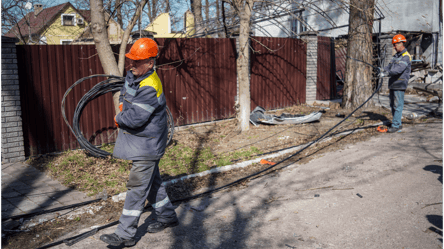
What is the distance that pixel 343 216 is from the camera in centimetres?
393

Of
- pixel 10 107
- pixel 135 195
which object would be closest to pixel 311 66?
pixel 10 107

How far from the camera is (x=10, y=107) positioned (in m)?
6.22

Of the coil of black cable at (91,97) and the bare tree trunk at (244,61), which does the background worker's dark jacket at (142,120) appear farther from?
the bare tree trunk at (244,61)

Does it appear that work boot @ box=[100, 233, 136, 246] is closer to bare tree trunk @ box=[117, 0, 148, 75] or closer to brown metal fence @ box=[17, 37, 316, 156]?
bare tree trunk @ box=[117, 0, 148, 75]

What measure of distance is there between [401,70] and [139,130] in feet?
20.6

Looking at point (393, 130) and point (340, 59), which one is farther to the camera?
point (340, 59)

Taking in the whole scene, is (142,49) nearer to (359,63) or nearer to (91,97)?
(91,97)

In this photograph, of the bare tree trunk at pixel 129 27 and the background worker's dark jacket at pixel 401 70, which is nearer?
the bare tree trunk at pixel 129 27

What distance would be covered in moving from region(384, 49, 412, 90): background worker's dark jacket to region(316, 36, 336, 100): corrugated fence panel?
539cm

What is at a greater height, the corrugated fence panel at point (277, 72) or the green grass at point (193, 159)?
the corrugated fence panel at point (277, 72)

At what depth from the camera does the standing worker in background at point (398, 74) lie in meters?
7.46

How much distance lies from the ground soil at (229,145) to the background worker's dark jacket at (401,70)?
3.75ft

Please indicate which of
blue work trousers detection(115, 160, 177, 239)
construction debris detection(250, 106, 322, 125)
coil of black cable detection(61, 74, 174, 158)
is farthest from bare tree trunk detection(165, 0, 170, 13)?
blue work trousers detection(115, 160, 177, 239)


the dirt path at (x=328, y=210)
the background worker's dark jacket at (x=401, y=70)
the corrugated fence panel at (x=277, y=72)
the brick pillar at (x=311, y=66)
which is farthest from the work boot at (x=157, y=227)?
the brick pillar at (x=311, y=66)
